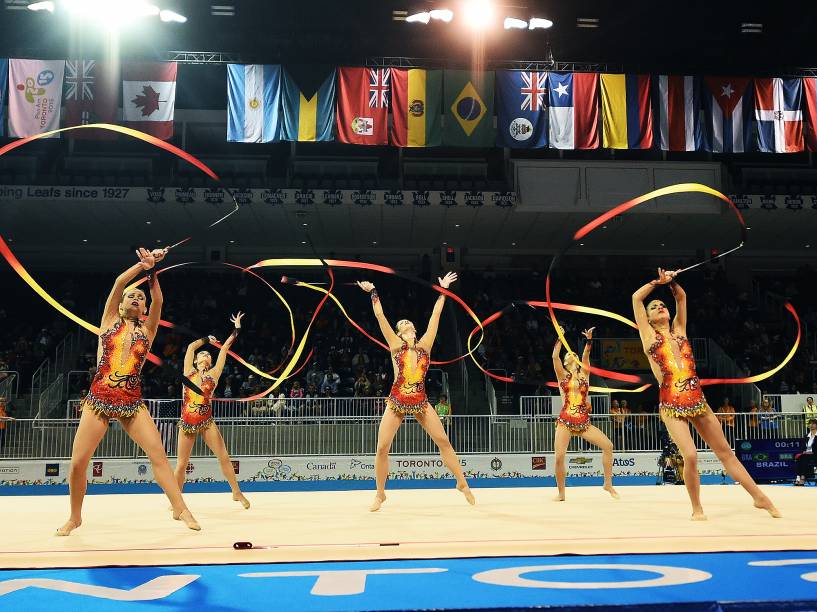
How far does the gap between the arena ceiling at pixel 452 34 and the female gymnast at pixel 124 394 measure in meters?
16.7

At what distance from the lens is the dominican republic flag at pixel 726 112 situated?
2272 cm

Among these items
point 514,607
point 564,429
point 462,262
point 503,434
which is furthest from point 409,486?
point 462,262

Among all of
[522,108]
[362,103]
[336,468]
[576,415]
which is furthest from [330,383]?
[576,415]

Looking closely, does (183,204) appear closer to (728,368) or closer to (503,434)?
(503,434)

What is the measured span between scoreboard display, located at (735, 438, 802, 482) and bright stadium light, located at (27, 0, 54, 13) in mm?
21549

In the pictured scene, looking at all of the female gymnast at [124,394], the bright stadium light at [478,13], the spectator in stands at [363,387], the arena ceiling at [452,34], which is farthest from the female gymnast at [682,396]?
the arena ceiling at [452,34]

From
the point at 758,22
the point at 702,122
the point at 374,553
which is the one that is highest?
the point at 758,22

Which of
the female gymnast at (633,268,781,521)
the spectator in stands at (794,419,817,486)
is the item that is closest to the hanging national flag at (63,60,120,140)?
the female gymnast at (633,268,781,521)

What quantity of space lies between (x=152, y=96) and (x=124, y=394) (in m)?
16.9

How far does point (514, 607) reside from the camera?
380 centimetres

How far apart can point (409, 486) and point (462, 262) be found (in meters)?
17.4

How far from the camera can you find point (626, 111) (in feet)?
74.5

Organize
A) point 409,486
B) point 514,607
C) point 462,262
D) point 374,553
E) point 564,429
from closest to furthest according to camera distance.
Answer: point 514,607, point 374,553, point 564,429, point 409,486, point 462,262

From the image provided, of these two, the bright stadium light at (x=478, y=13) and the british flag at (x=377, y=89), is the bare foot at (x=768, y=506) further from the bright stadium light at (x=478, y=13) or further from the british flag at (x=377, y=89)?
the british flag at (x=377, y=89)
